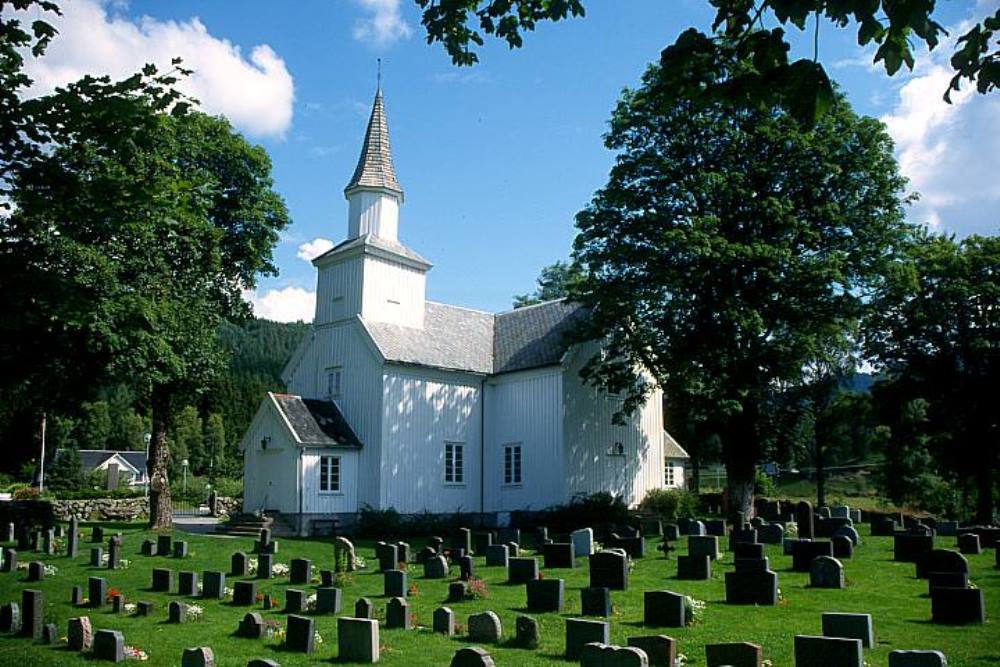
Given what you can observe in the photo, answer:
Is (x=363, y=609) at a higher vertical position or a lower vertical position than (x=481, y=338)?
lower

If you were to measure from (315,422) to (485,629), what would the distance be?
1995cm

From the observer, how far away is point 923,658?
27.9ft

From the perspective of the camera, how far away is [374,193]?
115ft

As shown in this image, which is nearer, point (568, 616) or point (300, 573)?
point (568, 616)

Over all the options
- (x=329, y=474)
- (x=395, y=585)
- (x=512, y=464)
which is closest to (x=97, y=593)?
(x=395, y=585)

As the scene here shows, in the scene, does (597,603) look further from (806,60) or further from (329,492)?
(329,492)

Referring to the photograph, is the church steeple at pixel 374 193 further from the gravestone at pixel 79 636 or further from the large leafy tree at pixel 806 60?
the large leafy tree at pixel 806 60

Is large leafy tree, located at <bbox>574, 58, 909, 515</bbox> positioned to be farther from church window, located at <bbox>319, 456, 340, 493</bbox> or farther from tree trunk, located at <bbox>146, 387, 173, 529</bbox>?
tree trunk, located at <bbox>146, 387, 173, 529</bbox>

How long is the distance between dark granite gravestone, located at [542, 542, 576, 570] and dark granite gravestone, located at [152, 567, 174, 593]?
814 cm

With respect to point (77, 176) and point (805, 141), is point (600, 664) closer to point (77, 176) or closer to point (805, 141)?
point (77, 176)

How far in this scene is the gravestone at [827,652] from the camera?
9469 millimetres

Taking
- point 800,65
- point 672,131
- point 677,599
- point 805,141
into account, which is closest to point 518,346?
point 672,131

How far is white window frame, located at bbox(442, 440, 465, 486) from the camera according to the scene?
1310 inches

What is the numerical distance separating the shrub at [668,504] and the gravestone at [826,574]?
17.6m
